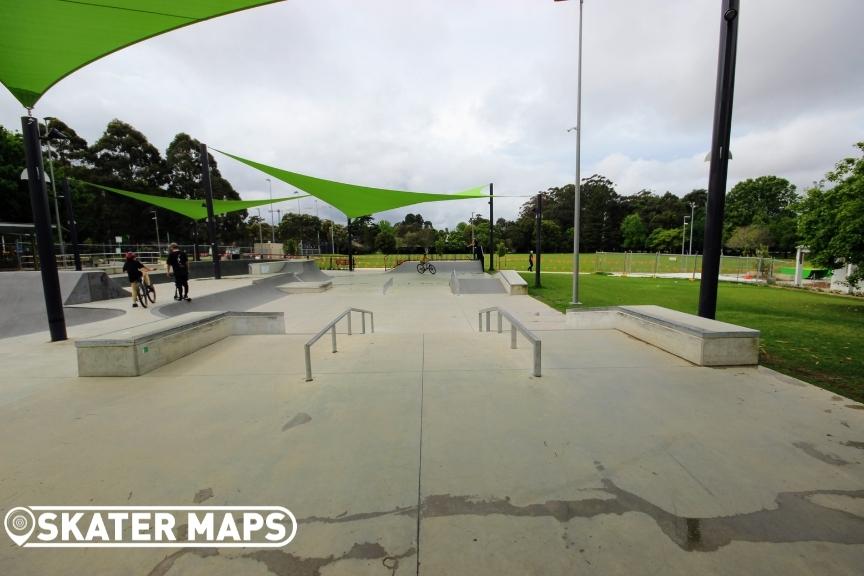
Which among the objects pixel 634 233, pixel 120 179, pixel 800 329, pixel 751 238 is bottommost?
pixel 800 329

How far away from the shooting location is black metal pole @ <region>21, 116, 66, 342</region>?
6168 millimetres

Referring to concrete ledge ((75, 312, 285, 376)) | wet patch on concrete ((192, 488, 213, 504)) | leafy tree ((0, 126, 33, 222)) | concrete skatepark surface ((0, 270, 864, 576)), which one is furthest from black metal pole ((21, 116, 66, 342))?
leafy tree ((0, 126, 33, 222))

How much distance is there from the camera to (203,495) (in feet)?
7.79

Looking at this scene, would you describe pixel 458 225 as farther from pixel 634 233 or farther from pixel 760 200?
pixel 760 200

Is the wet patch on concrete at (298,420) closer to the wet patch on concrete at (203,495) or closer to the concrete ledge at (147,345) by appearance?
the wet patch on concrete at (203,495)

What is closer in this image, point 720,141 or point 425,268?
point 720,141

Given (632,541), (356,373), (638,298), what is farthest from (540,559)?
(638,298)

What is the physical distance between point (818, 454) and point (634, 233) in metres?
92.3

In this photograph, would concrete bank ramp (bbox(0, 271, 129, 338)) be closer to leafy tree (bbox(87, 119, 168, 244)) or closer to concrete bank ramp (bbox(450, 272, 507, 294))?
concrete bank ramp (bbox(450, 272, 507, 294))

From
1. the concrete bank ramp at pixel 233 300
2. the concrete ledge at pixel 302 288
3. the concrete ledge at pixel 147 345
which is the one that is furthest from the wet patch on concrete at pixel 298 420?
the concrete ledge at pixel 302 288

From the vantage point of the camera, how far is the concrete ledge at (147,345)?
462cm

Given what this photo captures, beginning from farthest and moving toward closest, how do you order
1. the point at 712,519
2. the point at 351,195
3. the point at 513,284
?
1. the point at 351,195
2. the point at 513,284
3. the point at 712,519

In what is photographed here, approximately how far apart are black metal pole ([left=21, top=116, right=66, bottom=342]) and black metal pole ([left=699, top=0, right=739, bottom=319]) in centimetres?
1084

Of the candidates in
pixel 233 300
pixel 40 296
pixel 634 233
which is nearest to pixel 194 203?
pixel 40 296
